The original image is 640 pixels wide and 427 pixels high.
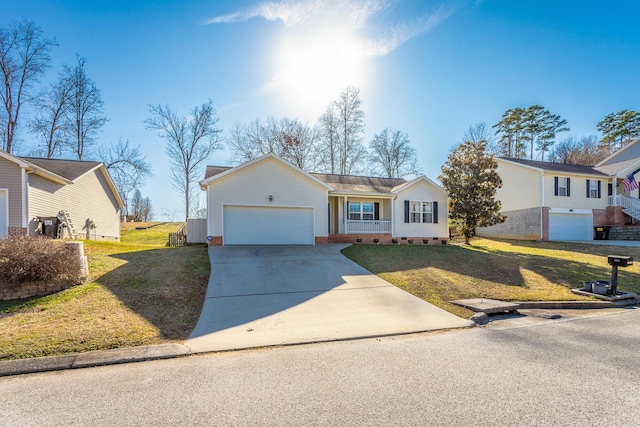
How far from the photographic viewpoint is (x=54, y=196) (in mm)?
14164

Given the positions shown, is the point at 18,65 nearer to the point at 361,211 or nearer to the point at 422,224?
the point at 361,211

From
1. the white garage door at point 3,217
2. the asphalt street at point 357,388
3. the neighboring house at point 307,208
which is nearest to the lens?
the asphalt street at point 357,388

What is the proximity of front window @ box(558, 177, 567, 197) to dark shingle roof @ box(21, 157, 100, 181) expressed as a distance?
97.1 ft

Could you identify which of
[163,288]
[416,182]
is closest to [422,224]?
[416,182]

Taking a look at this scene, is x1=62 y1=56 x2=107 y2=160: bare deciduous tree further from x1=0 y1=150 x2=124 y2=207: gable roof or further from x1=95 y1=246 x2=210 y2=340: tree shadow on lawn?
x1=95 y1=246 x2=210 y2=340: tree shadow on lawn

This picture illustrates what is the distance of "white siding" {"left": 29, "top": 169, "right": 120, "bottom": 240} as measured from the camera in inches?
513

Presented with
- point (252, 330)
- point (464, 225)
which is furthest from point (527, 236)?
point (252, 330)

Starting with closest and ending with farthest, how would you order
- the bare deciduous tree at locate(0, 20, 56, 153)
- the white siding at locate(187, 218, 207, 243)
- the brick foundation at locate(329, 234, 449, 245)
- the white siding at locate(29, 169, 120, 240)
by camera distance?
the white siding at locate(29, 169, 120, 240) → the white siding at locate(187, 218, 207, 243) → the brick foundation at locate(329, 234, 449, 245) → the bare deciduous tree at locate(0, 20, 56, 153)

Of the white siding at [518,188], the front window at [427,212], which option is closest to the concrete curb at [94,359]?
the front window at [427,212]

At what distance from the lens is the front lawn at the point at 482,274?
7.72 meters

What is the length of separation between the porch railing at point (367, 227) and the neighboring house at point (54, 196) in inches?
537

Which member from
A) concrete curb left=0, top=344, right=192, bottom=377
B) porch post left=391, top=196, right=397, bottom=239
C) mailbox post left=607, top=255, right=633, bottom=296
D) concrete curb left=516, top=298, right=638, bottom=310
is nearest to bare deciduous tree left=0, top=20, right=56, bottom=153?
concrete curb left=0, top=344, right=192, bottom=377

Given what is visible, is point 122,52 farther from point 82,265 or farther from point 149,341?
point 149,341

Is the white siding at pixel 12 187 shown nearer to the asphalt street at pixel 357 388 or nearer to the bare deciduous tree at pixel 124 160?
the asphalt street at pixel 357 388
